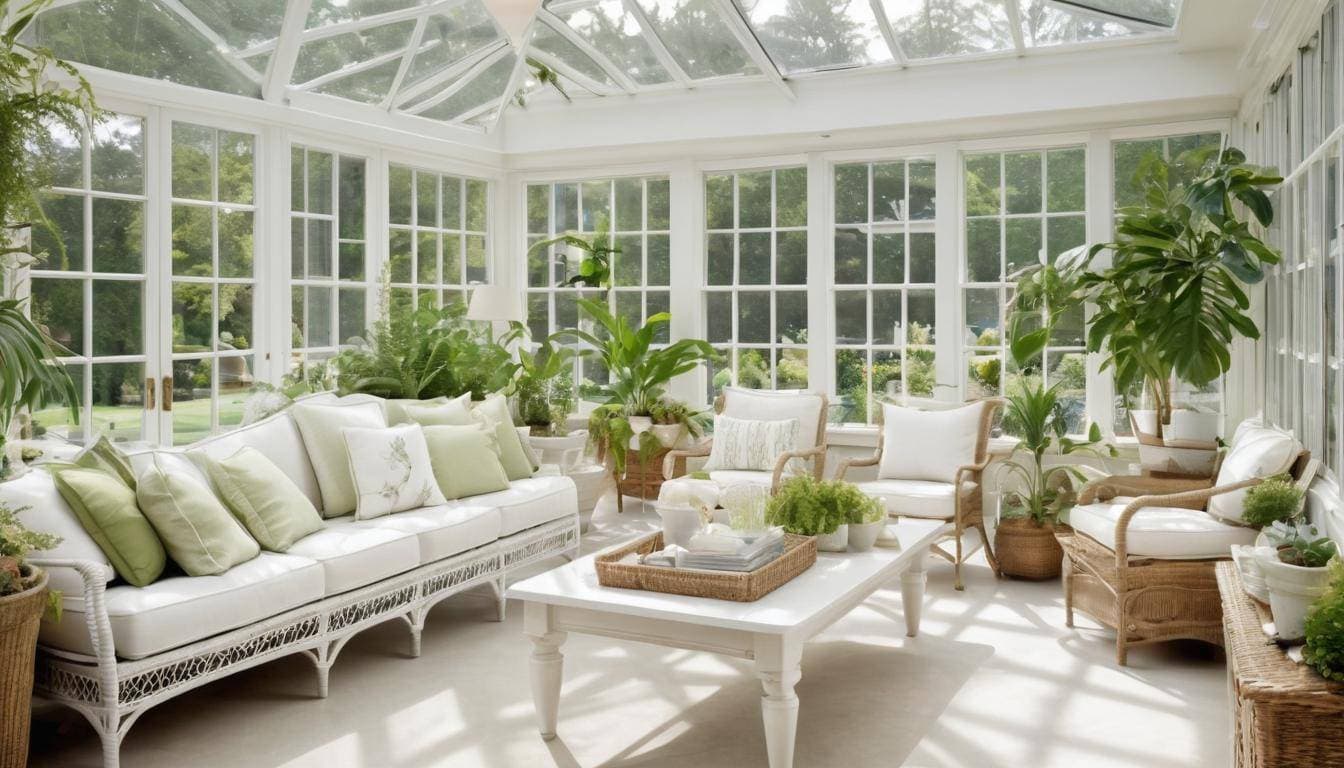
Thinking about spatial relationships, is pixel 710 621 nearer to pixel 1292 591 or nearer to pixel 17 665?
pixel 1292 591

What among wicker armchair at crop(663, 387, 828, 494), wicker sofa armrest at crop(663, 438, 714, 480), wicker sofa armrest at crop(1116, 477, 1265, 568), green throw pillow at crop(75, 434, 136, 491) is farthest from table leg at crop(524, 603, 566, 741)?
wicker sofa armrest at crop(663, 438, 714, 480)

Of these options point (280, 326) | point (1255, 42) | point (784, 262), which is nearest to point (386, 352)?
point (280, 326)

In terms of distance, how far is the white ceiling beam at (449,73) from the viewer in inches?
271

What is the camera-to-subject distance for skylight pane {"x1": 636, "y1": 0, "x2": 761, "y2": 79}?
6570 mm

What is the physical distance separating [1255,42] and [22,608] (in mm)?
5448

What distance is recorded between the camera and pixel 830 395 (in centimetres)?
749

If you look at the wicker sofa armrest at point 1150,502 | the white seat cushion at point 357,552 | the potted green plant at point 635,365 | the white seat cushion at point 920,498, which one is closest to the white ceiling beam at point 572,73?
the potted green plant at point 635,365

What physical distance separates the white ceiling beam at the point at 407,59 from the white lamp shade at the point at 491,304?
4.19 feet

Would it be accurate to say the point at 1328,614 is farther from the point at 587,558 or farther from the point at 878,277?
the point at 878,277

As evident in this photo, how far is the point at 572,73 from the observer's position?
24.2ft

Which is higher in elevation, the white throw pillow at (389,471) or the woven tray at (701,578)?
the white throw pillow at (389,471)

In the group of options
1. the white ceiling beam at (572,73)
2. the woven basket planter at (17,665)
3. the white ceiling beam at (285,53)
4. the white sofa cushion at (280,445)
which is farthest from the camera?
the white ceiling beam at (572,73)

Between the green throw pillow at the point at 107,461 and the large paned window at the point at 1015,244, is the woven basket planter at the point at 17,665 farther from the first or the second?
the large paned window at the point at 1015,244

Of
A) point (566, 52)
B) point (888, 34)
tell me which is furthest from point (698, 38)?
point (888, 34)
